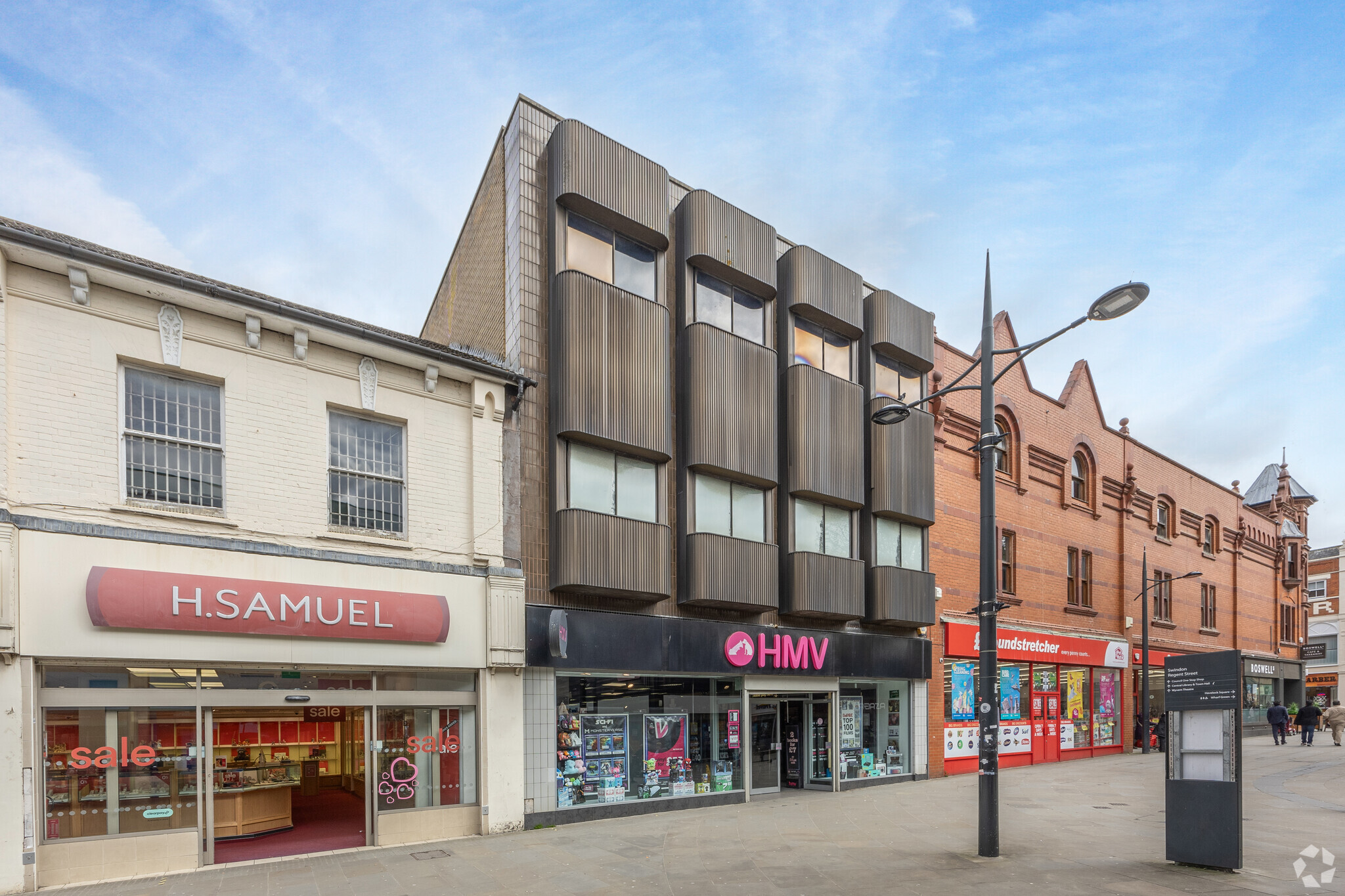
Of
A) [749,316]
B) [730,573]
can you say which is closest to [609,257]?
[749,316]

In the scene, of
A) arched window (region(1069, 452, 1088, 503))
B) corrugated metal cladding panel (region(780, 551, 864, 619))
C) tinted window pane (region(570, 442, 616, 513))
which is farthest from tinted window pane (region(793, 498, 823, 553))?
arched window (region(1069, 452, 1088, 503))

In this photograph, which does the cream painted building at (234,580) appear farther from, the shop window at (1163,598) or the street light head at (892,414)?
the shop window at (1163,598)

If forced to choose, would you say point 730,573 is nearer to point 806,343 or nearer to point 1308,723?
point 806,343

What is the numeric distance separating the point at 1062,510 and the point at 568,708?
767 inches

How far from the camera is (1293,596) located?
46.6 metres

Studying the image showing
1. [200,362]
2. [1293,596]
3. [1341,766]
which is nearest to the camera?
[200,362]

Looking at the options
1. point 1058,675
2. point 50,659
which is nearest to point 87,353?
point 50,659

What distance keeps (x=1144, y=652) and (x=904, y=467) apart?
43.3ft

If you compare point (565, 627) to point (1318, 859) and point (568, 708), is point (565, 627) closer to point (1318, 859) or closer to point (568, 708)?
point (568, 708)

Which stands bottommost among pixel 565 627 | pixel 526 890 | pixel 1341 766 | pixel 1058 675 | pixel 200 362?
pixel 1341 766

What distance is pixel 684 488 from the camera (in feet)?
52.6

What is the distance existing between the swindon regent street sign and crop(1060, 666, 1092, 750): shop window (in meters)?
20.9

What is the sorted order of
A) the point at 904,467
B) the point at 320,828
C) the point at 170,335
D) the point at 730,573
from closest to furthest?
1. the point at 170,335
2. the point at 320,828
3. the point at 730,573
4. the point at 904,467

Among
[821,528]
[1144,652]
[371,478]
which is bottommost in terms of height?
[1144,652]
